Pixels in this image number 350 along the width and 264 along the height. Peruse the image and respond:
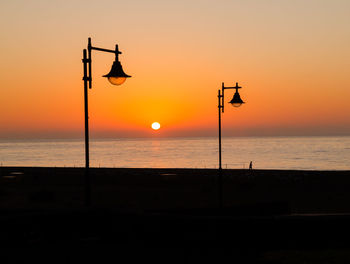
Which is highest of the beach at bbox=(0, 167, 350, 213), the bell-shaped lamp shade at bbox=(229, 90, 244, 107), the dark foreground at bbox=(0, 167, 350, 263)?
the bell-shaped lamp shade at bbox=(229, 90, 244, 107)

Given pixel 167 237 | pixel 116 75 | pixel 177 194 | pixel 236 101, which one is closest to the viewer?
pixel 167 237

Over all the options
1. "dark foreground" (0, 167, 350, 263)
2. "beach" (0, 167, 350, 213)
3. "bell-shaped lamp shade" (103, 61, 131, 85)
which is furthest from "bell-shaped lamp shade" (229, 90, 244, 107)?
"dark foreground" (0, 167, 350, 263)

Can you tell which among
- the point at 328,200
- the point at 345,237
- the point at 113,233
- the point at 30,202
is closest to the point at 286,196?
the point at 328,200

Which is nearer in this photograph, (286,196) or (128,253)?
(128,253)

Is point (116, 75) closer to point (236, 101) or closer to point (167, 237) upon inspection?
point (167, 237)

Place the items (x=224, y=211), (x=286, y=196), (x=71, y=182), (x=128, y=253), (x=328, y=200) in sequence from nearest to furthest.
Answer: (x=128, y=253) → (x=224, y=211) → (x=328, y=200) → (x=286, y=196) → (x=71, y=182)

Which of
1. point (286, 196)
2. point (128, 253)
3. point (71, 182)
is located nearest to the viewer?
point (128, 253)

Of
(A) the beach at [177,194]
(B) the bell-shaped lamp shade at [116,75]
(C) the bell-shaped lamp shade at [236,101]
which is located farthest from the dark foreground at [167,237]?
(C) the bell-shaped lamp shade at [236,101]

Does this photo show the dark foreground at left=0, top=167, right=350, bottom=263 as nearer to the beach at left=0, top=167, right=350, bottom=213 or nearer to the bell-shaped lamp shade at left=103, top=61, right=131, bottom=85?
the bell-shaped lamp shade at left=103, top=61, right=131, bottom=85

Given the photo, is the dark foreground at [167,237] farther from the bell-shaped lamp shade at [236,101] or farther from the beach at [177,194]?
the bell-shaped lamp shade at [236,101]

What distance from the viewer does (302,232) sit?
1081 cm

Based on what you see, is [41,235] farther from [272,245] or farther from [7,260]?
[272,245]

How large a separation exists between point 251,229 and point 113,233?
3.31m

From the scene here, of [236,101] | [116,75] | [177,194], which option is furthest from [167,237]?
[177,194]
